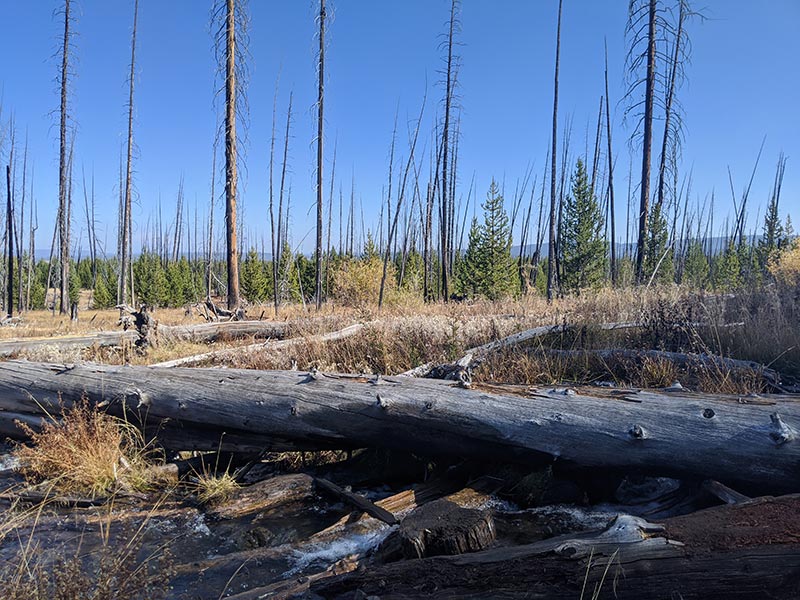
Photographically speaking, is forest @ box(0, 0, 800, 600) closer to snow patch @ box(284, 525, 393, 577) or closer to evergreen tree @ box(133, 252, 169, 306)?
snow patch @ box(284, 525, 393, 577)

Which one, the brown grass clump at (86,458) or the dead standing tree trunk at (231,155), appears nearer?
the brown grass clump at (86,458)

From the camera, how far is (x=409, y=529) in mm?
2662

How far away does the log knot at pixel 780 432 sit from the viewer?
2840 millimetres

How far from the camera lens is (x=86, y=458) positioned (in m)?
4.29

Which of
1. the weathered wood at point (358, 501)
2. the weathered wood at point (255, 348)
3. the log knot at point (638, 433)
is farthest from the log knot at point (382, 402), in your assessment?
the weathered wood at point (255, 348)

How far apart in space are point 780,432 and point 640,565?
145 cm

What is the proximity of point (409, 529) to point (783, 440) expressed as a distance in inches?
85.5

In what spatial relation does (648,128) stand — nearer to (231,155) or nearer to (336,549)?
(231,155)

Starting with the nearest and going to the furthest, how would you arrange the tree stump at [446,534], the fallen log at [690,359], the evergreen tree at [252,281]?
the tree stump at [446,534] → the fallen log at [690,359] → the evergreen tree at [252,281]

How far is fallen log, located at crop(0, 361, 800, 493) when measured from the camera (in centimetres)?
301

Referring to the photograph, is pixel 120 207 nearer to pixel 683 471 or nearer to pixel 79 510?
pixel 79 510

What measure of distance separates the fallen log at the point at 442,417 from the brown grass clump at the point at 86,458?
288 mm

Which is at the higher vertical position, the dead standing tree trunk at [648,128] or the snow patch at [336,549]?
the dead standing tree trunk at [648,128]

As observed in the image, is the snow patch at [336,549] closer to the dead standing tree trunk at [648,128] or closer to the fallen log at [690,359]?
the fallen log at [690,359]
